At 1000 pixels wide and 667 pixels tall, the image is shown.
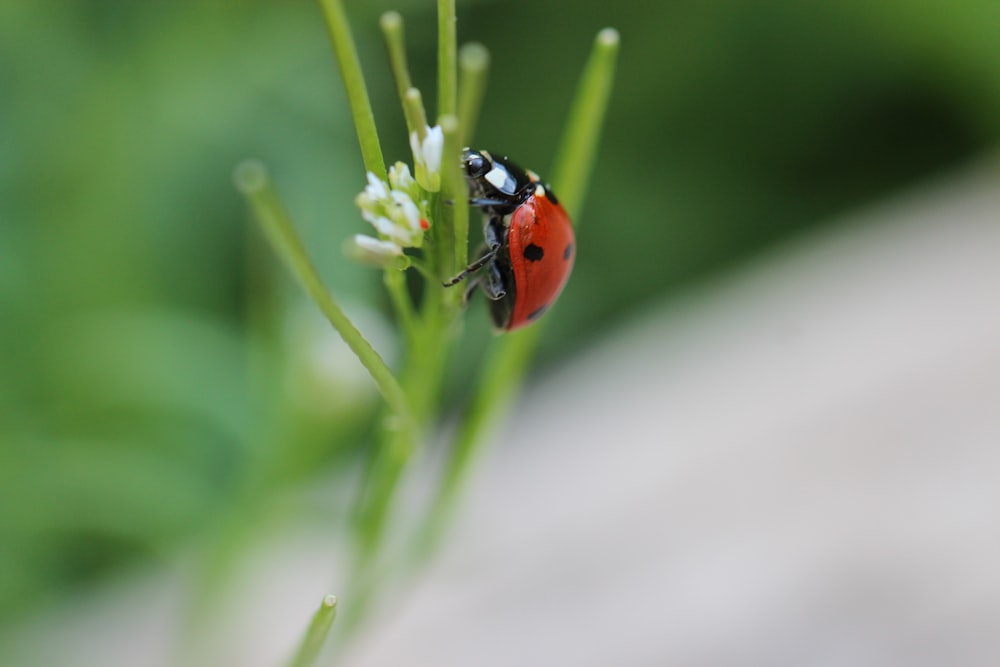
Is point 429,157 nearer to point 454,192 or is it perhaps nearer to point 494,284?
point 454,192

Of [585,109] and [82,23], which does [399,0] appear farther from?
[585,109]

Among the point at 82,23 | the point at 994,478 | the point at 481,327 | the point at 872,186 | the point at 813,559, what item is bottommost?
the point at 813,559

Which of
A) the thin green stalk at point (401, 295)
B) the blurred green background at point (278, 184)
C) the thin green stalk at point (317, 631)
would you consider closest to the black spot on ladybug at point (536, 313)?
the thin green stalk at point (401, 295)

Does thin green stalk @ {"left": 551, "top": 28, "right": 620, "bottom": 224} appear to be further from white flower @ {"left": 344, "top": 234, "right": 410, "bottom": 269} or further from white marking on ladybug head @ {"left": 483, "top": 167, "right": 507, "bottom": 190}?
white flower @ {"left": 344, "top": 234, "right": 410, "bottom": 269}

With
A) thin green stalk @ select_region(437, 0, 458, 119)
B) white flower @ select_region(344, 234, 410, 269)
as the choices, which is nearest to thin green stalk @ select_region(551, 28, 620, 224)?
thin green stalk @ select_region(437, 0, 458, 119)

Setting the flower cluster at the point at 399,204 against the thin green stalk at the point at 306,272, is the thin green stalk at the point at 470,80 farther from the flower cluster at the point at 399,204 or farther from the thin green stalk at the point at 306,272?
the thin green stalk at the point at 306,272

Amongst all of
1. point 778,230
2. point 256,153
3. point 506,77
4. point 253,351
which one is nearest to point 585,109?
point 253,351

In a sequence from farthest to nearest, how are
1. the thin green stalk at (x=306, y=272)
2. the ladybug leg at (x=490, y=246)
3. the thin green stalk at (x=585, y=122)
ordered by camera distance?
the thin green stalk at (x=585, y=122) → the ladybug leg at (x=490, y=246) → the thin green stalk at (x=306, y=272)
